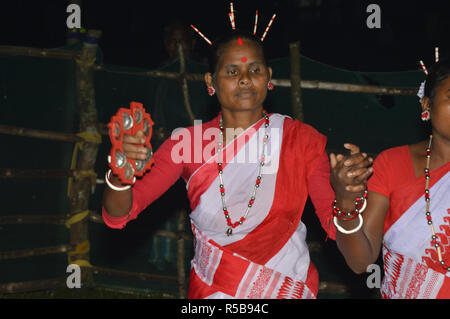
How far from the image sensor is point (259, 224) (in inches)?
104

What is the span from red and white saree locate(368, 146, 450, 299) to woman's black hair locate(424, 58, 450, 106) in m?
0.30

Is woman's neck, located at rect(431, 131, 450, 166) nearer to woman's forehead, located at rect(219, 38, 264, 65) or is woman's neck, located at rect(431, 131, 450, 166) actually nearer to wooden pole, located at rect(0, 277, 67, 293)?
woman's forehead, located at rect(219, 38, 264, 65)

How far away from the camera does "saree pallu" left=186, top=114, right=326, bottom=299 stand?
2.56 m

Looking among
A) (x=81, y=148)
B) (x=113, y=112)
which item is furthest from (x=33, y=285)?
(x=113, y=112)

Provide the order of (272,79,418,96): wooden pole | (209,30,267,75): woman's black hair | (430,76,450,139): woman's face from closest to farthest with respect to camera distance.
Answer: (430,76,450,139): woman's face, (209,30,267,75): woman's black hair, (272,79,418,96): wooden pole

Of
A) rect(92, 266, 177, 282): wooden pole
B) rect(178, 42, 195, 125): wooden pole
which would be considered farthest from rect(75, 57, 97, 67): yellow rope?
rect(92, 266, 177, 282): wooden pole

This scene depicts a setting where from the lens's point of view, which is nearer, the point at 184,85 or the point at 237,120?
the point at 237,120

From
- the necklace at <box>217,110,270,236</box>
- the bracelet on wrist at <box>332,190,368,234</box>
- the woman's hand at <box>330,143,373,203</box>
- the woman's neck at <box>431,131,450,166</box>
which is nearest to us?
the woman's hand at <box>330,143,373,203</box>

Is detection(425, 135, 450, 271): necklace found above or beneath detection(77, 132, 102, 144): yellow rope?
beneath

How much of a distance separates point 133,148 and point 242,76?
724 millimetres

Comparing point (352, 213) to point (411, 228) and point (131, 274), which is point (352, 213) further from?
point (131, 274)

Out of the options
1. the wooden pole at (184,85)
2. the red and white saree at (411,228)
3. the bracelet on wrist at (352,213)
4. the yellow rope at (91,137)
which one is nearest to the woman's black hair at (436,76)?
the red and white saree at (411,228)

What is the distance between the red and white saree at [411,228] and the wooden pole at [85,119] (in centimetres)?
347

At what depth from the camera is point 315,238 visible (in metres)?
5.03
